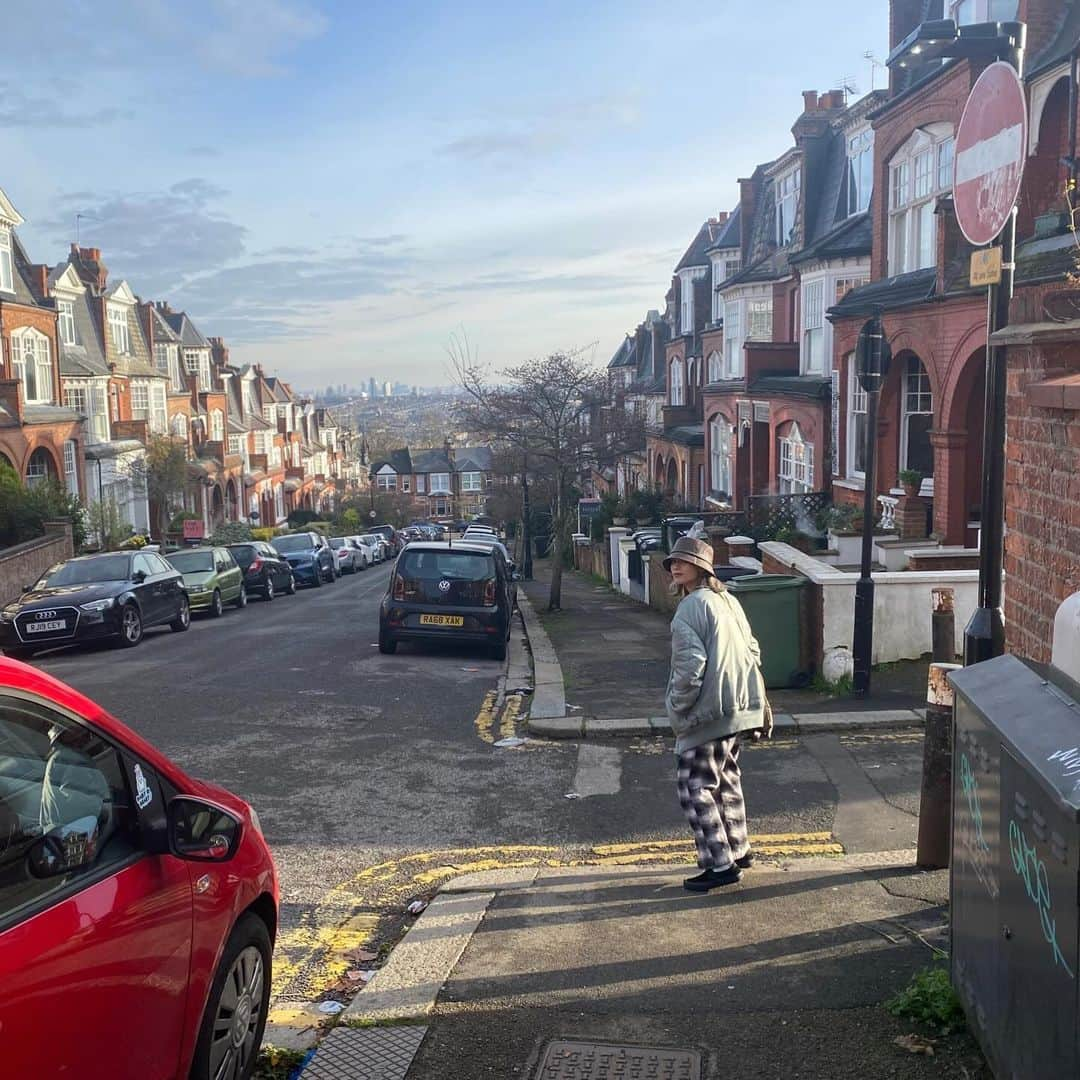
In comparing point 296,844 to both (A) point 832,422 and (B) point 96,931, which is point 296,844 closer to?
(B) point 96,931

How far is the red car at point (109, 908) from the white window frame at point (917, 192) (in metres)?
16.5

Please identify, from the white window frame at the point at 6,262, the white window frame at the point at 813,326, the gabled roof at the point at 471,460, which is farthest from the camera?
the gabled roof at the point at 471,460

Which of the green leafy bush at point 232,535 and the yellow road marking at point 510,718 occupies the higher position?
the yellow road marking at point 510,718

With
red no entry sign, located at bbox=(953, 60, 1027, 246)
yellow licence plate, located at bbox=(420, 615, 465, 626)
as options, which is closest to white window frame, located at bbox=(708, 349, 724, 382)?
yellow licence plate, located at bbox=(420, 615, 465, 626)

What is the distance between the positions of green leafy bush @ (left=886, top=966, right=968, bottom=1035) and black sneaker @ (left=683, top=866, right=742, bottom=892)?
1450 millimetres

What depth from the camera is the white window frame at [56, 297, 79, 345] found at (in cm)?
4297

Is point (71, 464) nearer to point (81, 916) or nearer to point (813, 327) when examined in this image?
point (813, 327)

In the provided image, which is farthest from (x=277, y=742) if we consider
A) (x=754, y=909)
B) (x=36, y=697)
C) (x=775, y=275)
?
(x=775, y=275)

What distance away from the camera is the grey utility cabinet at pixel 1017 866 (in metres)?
2.73

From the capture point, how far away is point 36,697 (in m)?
3.10

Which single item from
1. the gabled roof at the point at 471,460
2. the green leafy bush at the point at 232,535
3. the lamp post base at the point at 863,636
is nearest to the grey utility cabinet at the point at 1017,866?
the lamp post base at the point at 863,636

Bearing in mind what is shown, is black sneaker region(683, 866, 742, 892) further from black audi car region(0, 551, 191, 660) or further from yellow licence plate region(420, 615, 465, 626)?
black audi car region(0, 551, 191, 660)

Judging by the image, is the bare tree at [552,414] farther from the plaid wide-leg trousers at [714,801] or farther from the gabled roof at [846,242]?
the plaid wide-leg trousers at [714,801]

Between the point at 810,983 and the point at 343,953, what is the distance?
219 centimetres
